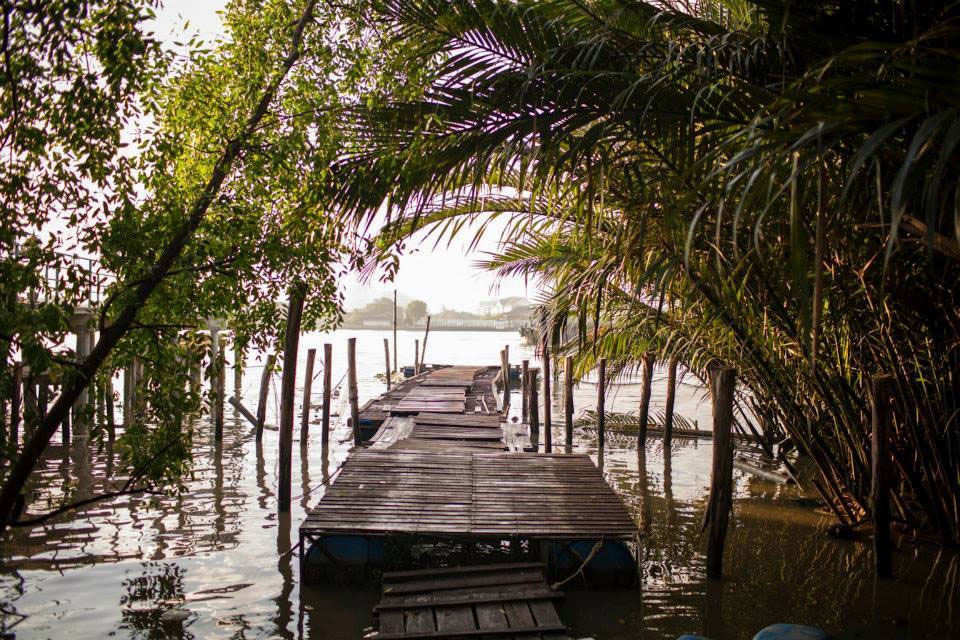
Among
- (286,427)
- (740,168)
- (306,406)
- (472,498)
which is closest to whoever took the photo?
(740,168)

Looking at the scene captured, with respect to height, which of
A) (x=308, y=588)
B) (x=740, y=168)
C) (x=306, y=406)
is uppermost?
(x=740, y=168)

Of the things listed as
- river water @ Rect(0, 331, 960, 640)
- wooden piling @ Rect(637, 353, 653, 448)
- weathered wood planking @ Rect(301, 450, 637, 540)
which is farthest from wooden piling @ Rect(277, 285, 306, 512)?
wooden piling @ Rect(637, 353, 653, 448)

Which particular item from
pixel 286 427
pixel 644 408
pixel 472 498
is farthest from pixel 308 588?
pixel 644 408

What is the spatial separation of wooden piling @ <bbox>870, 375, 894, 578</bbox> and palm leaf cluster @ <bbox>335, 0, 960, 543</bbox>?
12.2 inches

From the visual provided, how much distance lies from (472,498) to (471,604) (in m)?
1.80

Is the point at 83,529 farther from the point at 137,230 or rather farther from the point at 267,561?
the point at 137,230

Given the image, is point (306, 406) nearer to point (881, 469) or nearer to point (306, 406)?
point (306, 406)

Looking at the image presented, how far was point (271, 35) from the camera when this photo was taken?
4.45m

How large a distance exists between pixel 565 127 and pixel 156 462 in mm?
3373

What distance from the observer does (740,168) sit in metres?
4.25

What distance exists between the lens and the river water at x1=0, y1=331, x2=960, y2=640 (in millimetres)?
5887

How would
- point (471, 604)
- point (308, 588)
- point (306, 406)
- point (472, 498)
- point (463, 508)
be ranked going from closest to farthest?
point (471, 604) < point (308, 588) < point (463, 508) < point (472, 498) < point (306, 406)

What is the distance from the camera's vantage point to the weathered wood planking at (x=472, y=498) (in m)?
6.57

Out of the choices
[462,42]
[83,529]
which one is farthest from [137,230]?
[83,529]
